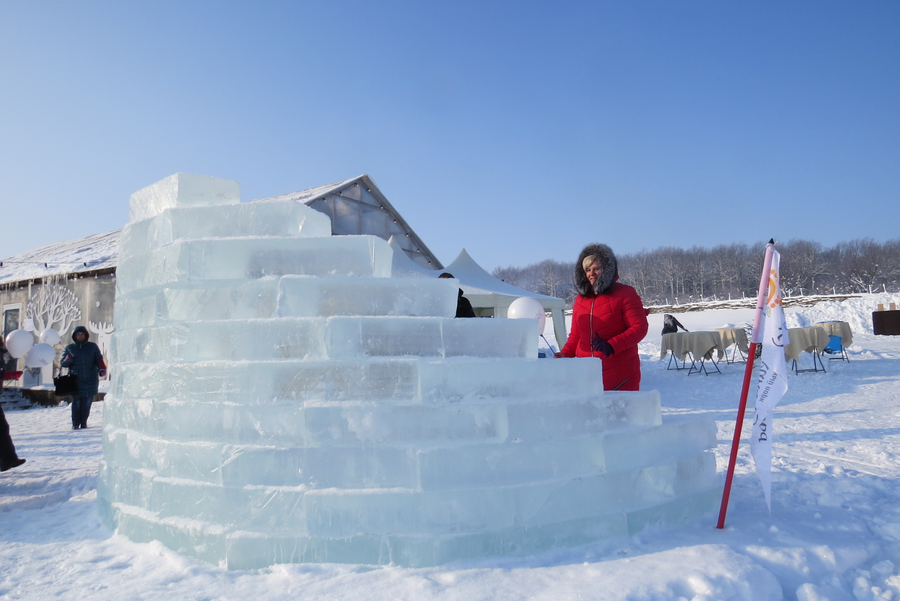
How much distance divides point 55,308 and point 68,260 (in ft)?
5.32

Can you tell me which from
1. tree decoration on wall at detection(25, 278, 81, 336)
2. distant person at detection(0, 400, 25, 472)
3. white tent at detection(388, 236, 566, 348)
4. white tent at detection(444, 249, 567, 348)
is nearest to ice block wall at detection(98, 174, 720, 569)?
distant person at detection(0, 400, 25, 472)

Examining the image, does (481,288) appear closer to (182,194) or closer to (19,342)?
(182,194)

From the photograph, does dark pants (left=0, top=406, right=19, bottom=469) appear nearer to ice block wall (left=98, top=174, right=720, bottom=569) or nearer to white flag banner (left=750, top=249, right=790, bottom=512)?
ice block wall (left=98, top=174, right=720, bottom=569)

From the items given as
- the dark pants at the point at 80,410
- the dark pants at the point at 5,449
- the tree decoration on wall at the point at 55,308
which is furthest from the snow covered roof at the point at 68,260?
the dark pants at the point at 5,449

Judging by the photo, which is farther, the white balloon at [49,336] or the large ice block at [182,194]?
the white balloon at [49,336]

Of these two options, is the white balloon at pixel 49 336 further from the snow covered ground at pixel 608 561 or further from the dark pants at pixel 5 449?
the snow covered ground at pixel 608 561

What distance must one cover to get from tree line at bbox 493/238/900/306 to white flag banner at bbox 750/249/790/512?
168 ft

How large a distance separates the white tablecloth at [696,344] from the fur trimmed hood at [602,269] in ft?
30.4

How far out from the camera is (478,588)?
2.10 m

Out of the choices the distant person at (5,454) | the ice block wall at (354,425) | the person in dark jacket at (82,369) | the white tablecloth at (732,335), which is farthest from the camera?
the white tablecloth at (732,335)

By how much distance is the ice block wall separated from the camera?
7.88 feet

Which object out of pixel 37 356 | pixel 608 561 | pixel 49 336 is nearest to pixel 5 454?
pixel 608 561

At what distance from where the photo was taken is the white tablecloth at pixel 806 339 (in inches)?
410

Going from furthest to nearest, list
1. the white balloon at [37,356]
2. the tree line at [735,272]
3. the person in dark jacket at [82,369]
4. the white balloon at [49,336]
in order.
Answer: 1. the tree line at [735,272]
2. the white balloon at [49,336]
3. the white balloon at [37,356]
4. the person in dark jacket at [82,369]
